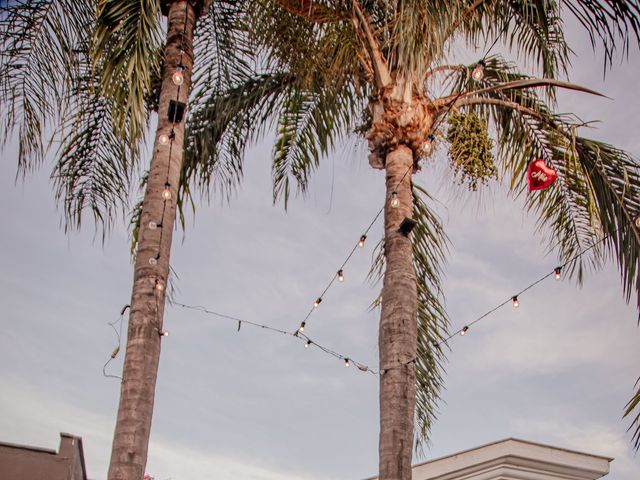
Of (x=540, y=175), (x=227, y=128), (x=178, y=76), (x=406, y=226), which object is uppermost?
(x=227, y=128)

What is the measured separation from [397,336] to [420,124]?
2.66 metres

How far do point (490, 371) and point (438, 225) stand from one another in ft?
34.3

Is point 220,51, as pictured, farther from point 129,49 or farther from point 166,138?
point 166,138

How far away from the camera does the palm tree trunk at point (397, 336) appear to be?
717 cm

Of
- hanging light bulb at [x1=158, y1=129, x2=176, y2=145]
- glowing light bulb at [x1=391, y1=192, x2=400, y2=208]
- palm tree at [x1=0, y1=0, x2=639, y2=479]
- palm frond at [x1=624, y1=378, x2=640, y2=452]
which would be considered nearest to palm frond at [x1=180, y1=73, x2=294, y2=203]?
palm tree at [x1=0, y1=0, x2=639, y2=479]

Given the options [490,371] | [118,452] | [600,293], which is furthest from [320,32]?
[490,371]

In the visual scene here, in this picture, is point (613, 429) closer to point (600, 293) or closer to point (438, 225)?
point (600, 293)

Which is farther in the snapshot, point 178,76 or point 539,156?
point 539,156

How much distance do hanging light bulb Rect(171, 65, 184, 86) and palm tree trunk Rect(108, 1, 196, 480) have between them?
70 millimetres

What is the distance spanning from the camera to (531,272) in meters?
25.8

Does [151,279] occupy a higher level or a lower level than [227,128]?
lower

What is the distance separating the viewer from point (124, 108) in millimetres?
8742

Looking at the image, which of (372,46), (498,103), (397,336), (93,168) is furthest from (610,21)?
(93,168)

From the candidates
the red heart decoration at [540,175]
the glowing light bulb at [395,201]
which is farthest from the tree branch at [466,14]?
the glowing light bulb at [395,201]
